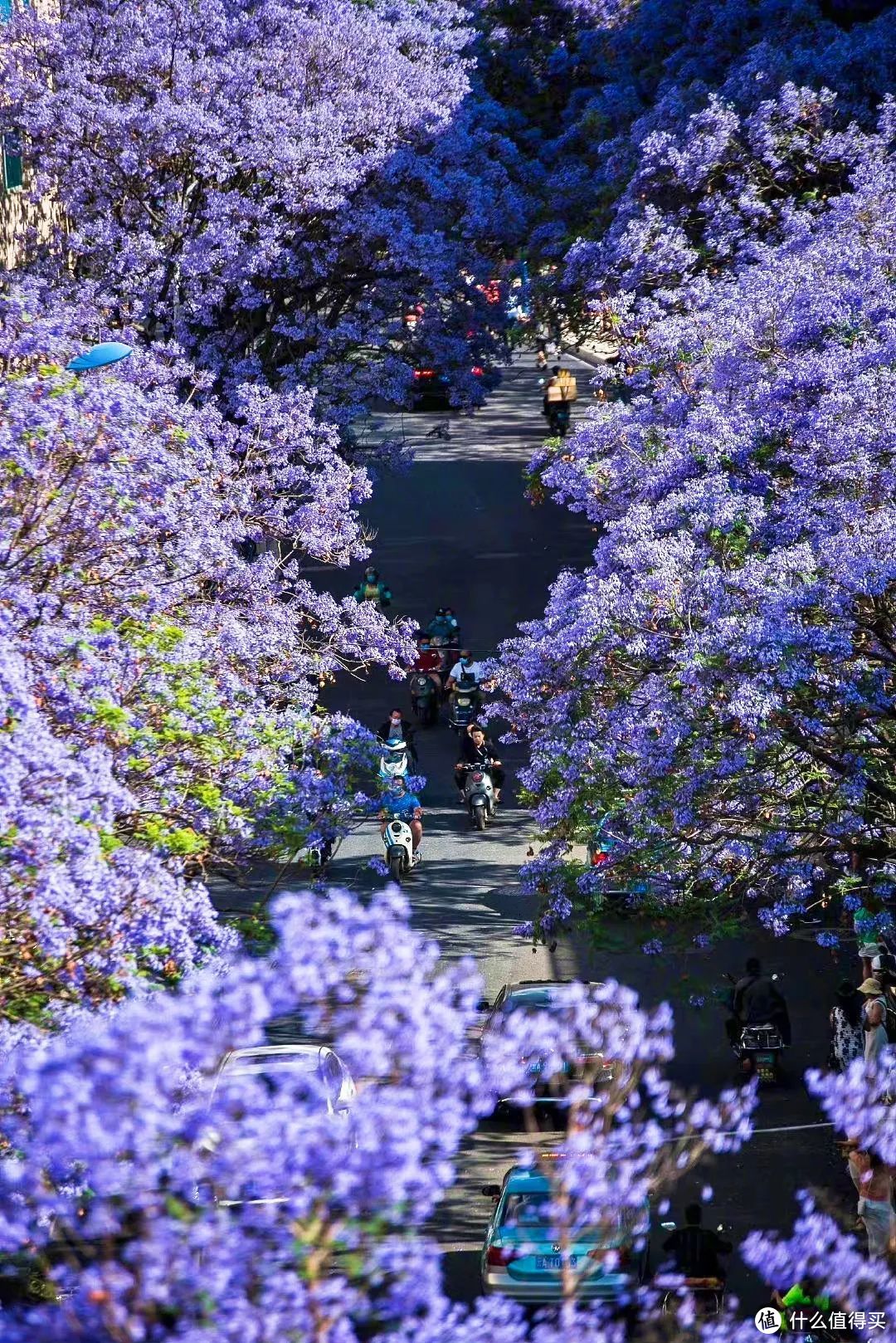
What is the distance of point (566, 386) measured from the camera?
4566 centimetres

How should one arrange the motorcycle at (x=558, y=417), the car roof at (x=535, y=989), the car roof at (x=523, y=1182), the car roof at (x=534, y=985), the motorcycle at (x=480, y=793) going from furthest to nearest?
1. the motorcycle at (x=558, y=417)
2. the motorcycle at (x=480, y=793)
3. the car roof at (x=534, y=985)
4. the car roof at (x=535, y=989)
5. the car roof at (x=523, y=1182)

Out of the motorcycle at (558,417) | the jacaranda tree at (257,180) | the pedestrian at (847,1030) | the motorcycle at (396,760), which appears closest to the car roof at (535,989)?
the pedestrian at (847,1030)

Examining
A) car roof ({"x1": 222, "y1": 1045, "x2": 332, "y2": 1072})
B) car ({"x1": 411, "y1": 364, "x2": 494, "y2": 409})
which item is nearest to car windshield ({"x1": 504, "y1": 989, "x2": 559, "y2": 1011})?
car roof ({"x1": 222, "y1": 1045, "x2": 332, "y2": 1072})

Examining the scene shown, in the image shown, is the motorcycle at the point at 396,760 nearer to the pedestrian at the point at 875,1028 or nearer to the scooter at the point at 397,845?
the scooter at the point at 397,845

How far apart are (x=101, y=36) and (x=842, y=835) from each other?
59.8ft

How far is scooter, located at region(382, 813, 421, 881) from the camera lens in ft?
71.1

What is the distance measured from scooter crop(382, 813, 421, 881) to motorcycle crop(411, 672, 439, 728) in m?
6.18

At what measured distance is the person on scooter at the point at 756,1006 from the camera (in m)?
16.3

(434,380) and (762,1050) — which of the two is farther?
(434,380)

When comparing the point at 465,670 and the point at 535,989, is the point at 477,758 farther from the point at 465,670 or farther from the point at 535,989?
the point at 535,989

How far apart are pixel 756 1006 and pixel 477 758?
8.38 metres

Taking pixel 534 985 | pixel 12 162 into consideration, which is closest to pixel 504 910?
pixel 534 985

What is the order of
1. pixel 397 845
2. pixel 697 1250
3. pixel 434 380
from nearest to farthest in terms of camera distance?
pixel 697 1250 → pixel 397 845 → pixel 434 380

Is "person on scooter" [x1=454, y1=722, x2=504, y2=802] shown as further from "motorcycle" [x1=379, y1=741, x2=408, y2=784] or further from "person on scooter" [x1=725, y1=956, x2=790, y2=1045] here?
"person on scooter" [x1=725, y1=956, x2=790, y2=1045]
